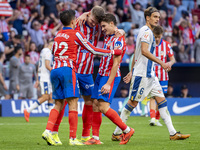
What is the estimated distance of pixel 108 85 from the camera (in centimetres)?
740

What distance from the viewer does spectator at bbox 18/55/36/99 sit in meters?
17.0

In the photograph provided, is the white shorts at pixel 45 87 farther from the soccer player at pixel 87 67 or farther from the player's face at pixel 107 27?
the player's face at pixel 107 27

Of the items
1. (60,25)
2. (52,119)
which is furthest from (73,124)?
(60,25)

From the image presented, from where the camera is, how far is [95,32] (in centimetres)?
807

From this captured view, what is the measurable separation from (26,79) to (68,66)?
1013 centimetres

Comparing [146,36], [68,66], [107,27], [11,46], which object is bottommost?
[11,46]

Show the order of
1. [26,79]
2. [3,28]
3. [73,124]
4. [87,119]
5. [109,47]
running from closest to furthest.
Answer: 1. [73,124]
2. [109,47]
3. [87,119]
4. [26,79]
5. [3,28]

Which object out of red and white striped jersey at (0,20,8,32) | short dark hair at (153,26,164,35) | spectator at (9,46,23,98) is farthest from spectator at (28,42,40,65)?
short dark hair at (153,26,164,35)

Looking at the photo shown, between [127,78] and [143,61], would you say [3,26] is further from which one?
[143,61]

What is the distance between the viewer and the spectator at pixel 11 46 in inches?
688

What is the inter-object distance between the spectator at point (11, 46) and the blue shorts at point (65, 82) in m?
10.4

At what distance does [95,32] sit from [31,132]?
3.34 metres

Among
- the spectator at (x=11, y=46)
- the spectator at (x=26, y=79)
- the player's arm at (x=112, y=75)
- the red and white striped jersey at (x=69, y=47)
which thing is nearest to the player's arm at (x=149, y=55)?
the player's arm at (x=112, y=75)

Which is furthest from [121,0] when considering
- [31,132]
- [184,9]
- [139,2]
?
[31,132]
